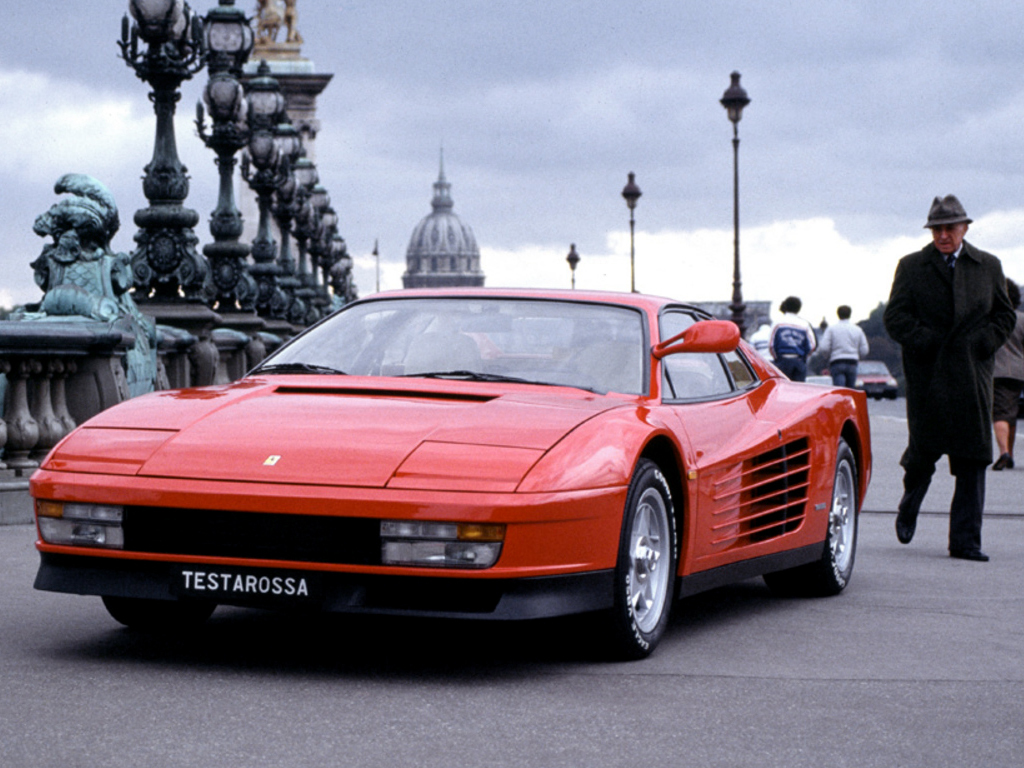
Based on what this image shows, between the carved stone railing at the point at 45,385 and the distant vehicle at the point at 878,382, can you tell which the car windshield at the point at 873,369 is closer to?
the distant vehicle at the point at 878,382

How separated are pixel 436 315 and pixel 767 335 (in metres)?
20.2

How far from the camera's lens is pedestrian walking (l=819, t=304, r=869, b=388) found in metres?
23.8

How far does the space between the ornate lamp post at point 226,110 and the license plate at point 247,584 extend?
15.5 meters

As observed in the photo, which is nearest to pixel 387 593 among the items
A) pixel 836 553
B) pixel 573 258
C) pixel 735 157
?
pixel 836 553

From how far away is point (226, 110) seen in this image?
20625 millimetres

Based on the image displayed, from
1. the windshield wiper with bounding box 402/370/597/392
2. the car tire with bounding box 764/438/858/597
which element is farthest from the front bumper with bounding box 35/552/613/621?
the car tire with bounding box 764/438/858/597

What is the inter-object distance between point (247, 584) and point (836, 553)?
11.1ft

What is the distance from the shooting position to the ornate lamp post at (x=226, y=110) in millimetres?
20641

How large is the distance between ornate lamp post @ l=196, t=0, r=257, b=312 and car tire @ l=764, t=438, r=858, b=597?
1333 centimetres

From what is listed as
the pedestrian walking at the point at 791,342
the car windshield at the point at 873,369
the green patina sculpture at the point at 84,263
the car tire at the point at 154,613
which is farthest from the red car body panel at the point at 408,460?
the car windshield at the point at 873,369

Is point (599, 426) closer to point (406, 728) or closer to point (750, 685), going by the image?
point (750, 685)

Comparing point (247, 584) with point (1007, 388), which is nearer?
point (247, 584)

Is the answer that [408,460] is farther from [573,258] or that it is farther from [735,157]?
[573,258]

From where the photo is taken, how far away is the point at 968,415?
9.55m
